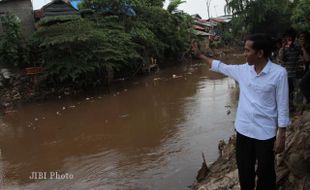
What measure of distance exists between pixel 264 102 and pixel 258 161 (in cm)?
51

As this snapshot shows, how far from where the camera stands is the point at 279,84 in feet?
9.78

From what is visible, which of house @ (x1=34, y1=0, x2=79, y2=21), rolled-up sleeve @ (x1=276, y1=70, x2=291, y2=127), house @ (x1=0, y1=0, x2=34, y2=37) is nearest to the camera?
rolled-up sleeve @ (x1=276, y1=70, x2=291, y2=127)

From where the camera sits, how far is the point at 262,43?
10.1 feet

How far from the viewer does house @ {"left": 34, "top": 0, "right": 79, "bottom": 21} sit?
20703mm

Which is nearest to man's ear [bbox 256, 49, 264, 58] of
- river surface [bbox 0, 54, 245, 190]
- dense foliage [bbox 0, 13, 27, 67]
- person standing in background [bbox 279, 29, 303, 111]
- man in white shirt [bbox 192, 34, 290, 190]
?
man in white shirt [bbox 192, 34, 290, 190]

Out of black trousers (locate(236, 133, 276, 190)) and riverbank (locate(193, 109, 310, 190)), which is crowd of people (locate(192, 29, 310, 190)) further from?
riverbank (locate(193, 109, 310, 190))

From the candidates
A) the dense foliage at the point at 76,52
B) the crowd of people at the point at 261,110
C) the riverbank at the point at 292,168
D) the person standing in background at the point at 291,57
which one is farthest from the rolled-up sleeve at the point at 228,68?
the dense foliage at the point at 76,52

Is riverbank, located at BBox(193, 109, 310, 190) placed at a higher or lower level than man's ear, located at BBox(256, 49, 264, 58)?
lower

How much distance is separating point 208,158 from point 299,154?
3.36 meters

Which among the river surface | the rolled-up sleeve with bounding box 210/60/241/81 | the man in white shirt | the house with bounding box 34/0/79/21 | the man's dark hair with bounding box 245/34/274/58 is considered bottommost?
the river surface

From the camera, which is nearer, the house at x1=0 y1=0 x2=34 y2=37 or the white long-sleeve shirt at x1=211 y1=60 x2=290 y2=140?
the white long-sleeve shirt at x1=211 y1=60 x2=290 y2=140

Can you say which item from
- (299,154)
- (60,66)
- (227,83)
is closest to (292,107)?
(299,154)

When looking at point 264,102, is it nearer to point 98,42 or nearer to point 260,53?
point 260,53

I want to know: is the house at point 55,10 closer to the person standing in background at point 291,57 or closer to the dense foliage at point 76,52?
the dense foliage at point 76,52
